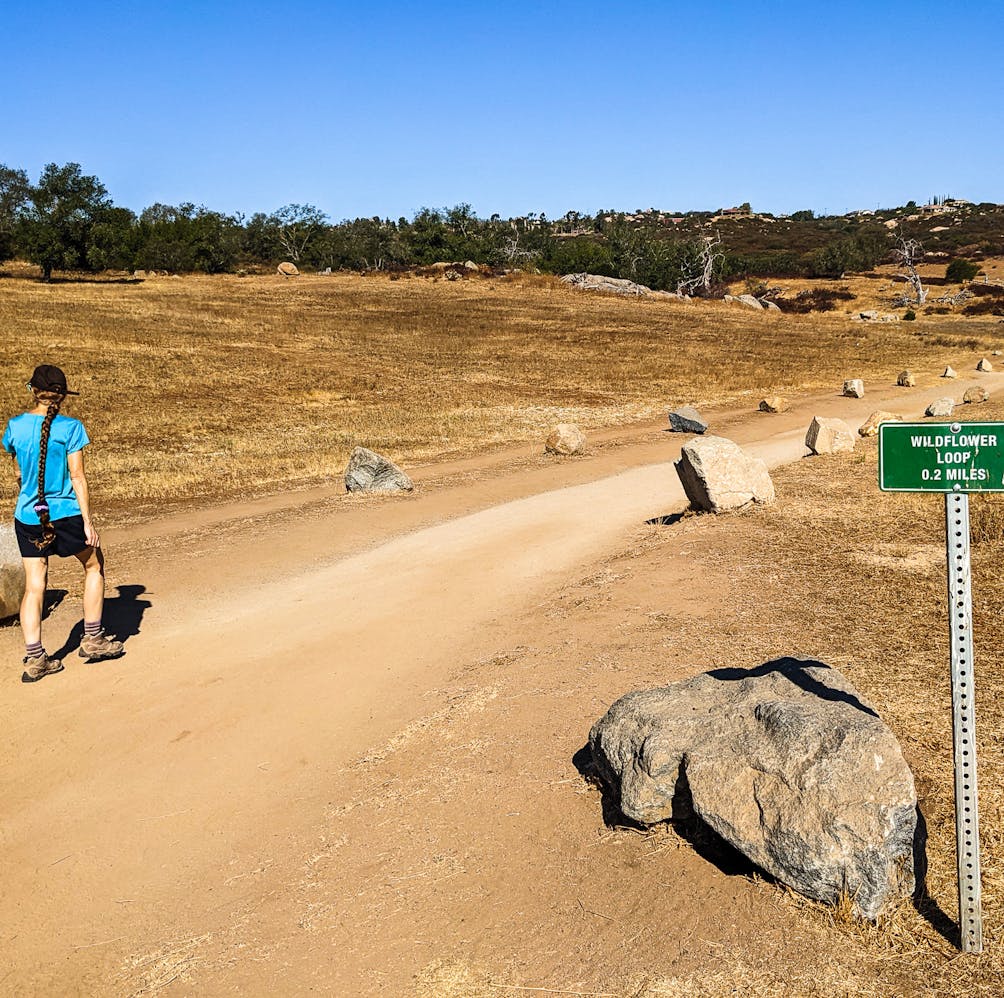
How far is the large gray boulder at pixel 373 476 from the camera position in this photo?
15.4 metres

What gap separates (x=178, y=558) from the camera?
11.9 meters

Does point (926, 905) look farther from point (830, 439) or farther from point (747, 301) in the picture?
point (747, 301)

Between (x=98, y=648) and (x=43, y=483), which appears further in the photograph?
(x=98, y=648)

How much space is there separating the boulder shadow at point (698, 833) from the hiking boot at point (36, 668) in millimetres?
4803

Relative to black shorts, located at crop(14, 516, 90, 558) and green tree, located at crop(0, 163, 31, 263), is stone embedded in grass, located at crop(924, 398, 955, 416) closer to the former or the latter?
black shorts, located at crop(14, 516, 90, 558)

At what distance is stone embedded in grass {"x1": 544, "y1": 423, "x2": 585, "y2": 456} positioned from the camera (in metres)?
18.9

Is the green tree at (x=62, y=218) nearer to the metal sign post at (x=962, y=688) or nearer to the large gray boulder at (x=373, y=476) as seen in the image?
the large gray boulder at (x=373, y=476)

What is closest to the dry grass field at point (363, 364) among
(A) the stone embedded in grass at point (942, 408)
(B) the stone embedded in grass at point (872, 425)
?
(B) the stone embedded in grass at point (872, 425)

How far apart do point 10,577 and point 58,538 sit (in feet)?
6.22

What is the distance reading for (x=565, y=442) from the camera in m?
18.9

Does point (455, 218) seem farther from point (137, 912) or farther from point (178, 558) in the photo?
point (137, 912)

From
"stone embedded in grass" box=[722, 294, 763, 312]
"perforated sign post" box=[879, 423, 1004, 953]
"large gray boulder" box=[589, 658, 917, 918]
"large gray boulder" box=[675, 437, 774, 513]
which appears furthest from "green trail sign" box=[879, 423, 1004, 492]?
"stone embedded in grass" box=[722, 294, 763, 312]

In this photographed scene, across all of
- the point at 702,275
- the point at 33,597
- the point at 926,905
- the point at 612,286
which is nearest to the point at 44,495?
the point at 33,597

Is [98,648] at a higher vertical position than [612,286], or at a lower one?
lower
